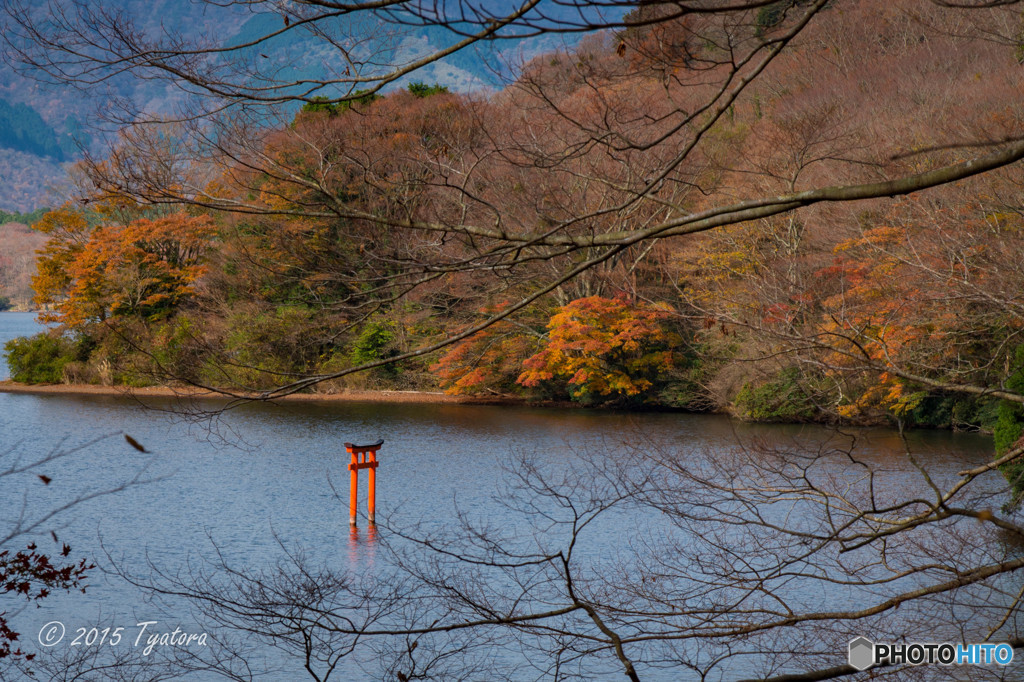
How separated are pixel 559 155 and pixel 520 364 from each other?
51.4 feet

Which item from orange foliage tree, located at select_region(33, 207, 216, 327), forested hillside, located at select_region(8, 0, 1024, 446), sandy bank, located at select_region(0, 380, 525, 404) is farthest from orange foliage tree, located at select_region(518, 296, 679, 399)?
orange foliage tree, located at select_region(33, 207, 216, 327)

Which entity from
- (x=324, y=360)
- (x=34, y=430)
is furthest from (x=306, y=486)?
(x=324, y=360)

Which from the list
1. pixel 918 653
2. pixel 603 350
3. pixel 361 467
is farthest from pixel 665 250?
pixel 918 653

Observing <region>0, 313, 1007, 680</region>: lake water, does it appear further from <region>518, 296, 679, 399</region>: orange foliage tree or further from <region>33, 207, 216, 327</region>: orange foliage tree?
<region>33, 207, 216, 327</region>: orange foliage tree

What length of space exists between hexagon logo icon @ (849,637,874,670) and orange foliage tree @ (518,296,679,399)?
491 inches

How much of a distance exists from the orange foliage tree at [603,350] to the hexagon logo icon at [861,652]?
12467mm

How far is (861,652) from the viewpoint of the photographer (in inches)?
146

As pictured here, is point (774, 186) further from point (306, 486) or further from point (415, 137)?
point (306, 486)

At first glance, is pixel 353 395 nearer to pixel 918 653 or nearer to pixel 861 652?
pixel 861 652

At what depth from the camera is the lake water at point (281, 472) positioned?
7.59m

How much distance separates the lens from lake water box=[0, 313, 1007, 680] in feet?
24.9

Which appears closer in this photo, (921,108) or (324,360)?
(921,108)

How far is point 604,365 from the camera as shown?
18156 millimetres

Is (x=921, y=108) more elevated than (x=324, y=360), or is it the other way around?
(x=921, y=108)
